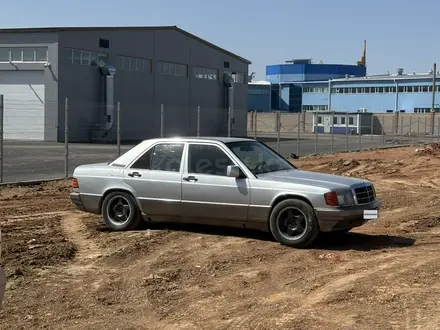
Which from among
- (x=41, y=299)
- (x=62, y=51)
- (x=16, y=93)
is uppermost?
(x=62, y=51)

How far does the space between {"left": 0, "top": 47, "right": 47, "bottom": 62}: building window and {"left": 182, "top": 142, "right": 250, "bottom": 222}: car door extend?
119 ft

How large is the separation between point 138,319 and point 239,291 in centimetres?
123

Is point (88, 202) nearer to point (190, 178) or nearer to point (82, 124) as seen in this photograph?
point (190, 178)

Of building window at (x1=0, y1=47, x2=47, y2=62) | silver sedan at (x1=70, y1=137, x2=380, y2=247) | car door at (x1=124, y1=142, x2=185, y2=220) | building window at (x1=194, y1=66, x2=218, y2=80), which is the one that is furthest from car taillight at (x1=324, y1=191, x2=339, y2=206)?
building window at (x1=194, y1=66, x2=218, y2=80)

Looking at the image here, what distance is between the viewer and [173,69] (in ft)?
178

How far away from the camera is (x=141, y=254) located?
8.41 meters

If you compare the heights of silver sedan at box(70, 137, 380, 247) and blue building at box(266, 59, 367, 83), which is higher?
blue building at box(266, 59, 367, 83)

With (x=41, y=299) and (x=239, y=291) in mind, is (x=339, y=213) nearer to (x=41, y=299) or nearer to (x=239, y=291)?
(x=239, y=291)

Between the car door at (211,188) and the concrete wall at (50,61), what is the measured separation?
34.5 m

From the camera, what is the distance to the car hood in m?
8.81

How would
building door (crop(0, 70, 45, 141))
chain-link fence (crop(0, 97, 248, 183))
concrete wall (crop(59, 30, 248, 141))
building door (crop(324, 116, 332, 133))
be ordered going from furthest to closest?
building door (crop(324, 116, 332, 133)) < concrete wall (crop(59, 30, 248, 141)) < building door (crop(0, 70, 45, 141)) < chain-link fence (crop(0, 97, 248, 183))

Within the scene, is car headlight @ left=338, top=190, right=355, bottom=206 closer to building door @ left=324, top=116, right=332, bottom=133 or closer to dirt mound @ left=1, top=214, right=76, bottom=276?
dirt mound @ left=1, top=214, right=76, bottom=276

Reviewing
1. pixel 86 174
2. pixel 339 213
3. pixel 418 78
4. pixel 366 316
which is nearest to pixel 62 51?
pixel 86 174

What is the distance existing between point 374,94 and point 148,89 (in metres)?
46.4
